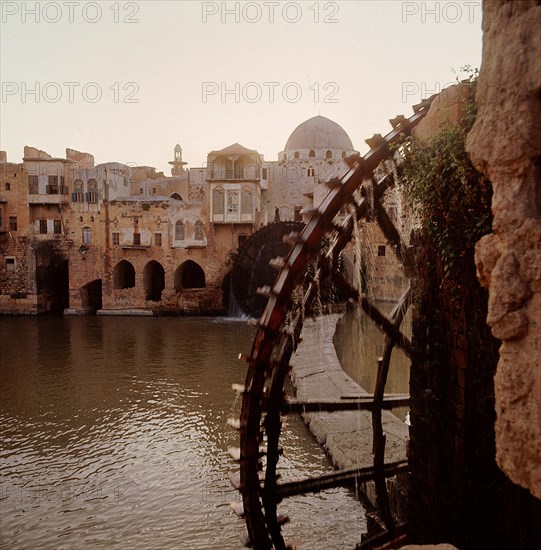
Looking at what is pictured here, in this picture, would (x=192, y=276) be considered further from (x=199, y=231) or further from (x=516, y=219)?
(x=516, y=219)

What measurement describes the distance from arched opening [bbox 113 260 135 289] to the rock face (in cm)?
2480

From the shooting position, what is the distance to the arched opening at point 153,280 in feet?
83.8

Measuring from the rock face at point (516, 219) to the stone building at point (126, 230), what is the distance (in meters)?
21.9

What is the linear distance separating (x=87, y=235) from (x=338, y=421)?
20.0m

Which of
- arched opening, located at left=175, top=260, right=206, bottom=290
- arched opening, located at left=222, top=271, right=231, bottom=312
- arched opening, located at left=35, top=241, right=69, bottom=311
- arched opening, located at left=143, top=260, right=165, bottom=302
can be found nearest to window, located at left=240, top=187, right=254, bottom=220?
arched opening, located at left=222, top=271, right=231, bottom=312

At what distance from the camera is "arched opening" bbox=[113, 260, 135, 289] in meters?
26.0

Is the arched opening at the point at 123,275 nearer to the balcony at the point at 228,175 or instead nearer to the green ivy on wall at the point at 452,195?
the balcony at the point at 228,175

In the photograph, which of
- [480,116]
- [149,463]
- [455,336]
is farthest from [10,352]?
[480,116]

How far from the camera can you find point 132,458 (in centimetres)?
852

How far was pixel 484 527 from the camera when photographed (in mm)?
3506

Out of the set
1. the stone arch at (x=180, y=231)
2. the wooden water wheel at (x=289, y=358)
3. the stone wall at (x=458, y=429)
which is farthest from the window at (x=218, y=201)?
the stone wall at (x=458, y=429)

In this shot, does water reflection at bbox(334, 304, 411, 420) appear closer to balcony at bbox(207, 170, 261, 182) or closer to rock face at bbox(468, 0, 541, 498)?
rock face at bbox(468, 0, 541, 498)

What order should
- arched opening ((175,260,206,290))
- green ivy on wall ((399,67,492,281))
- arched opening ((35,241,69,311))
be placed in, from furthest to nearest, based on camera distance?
1. arched opening ((175,260,206,290))
2. arched opening ((35,241,69,311))
3. green ivy on wall ((399,67,492,281))

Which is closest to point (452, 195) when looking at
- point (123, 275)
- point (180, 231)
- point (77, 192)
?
point (180, 231)
